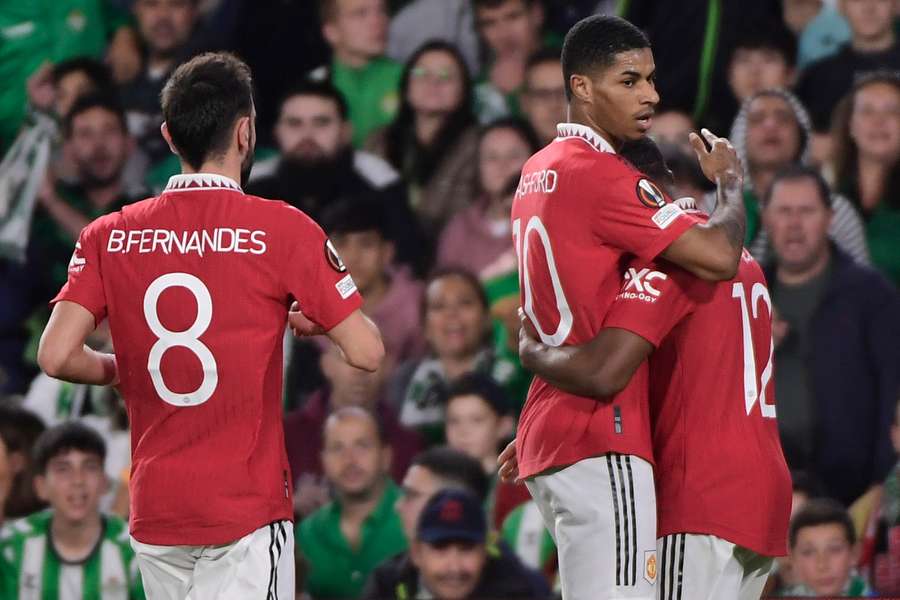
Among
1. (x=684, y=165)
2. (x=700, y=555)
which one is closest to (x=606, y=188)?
(x=700, y=555)

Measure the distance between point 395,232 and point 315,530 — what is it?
140cm

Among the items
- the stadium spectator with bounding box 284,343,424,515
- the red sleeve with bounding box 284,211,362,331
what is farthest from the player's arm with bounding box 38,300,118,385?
the stadium spectator with bounding box 284,343,424,515

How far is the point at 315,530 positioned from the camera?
6406 mm

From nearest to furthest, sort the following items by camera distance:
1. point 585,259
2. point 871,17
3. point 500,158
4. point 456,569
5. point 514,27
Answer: point 585,259, point 456,569, point 871,17, point 500,158, point 514,27

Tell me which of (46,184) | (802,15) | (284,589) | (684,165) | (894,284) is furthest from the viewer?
(46,184)

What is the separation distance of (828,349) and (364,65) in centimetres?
252

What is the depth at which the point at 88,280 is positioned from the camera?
3.06 meters

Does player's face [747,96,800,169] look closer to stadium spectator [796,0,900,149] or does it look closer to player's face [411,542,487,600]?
stadium spectator [796,0,900,149]

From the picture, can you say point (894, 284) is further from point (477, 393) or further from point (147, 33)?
point (147, 33)

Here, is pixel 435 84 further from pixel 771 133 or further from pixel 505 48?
pixel 771 133

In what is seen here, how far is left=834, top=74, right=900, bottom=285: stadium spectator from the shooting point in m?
6.27

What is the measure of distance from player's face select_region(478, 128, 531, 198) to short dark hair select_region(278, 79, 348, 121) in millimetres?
697

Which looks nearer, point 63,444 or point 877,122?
point 877,122

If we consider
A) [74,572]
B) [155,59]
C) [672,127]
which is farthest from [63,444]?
[672,127]
